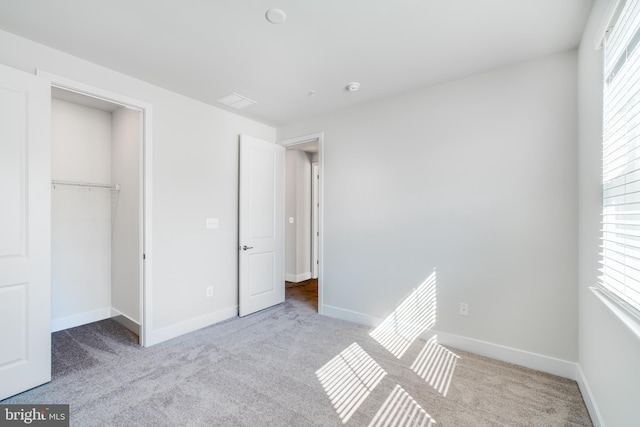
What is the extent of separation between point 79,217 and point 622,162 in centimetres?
490

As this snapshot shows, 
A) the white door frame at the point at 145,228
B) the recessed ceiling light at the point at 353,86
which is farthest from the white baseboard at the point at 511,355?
the white door frame at the point at 145,228

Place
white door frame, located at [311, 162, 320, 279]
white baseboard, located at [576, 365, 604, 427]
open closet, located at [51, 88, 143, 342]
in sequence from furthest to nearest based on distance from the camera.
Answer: white door frame, located at [311, 162, 320, 279] → open closet, located at [51, 88, 143, 342] → white baseboard, located at [576, 365, 604, 427]

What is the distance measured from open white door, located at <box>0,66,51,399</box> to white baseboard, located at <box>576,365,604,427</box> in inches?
148

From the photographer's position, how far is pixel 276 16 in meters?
1.87

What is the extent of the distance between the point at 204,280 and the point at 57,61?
2.39 m

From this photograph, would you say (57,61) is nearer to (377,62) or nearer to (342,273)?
(377,62)

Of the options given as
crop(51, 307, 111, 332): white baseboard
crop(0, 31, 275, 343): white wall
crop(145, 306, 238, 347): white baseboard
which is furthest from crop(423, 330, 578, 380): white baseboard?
crop(51, 307, 111, 332): white baseboard

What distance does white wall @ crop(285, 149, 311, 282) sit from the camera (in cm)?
543

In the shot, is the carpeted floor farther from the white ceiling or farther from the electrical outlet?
the white ceiling

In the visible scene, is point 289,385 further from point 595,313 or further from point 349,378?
point 595,313

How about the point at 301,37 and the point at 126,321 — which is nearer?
the point at 301,37

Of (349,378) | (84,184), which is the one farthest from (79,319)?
(349,378)

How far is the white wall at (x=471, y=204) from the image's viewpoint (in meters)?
2.29

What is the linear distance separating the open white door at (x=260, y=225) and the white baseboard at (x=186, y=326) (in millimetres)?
181
